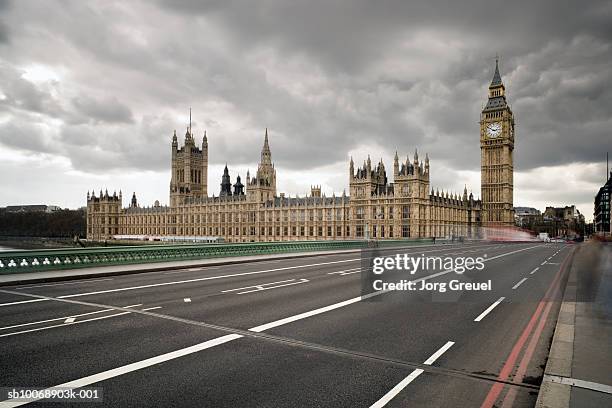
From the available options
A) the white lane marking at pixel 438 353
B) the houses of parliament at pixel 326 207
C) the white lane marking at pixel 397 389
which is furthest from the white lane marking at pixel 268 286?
the houses of parliament at pixel 326 207

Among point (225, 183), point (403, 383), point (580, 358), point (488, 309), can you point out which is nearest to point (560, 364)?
point (580, 358)

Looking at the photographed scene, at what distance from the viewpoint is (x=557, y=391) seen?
6.64 meters

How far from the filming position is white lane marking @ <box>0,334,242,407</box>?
23.6ft

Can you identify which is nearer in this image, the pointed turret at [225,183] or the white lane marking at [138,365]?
the white lane marking at [138,365]

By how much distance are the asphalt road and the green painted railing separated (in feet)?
17.4

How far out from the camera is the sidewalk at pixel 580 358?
640cm

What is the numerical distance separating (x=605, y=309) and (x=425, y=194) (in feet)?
255

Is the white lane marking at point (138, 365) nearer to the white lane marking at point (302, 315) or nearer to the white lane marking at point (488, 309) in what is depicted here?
the white lane marking at point (302, 315)

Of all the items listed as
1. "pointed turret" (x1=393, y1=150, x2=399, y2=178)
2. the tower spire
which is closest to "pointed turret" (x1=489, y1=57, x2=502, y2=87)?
the tower spire

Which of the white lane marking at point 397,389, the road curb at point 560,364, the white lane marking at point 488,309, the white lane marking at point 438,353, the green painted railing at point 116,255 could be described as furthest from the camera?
the green painted railing at point 116,255

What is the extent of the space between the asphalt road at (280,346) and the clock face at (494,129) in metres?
120

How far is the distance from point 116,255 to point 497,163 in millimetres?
119761

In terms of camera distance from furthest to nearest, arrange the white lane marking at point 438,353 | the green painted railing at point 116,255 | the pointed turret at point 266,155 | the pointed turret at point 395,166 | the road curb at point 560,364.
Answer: the pointed turret at point 266,155 < the pointed turret at point 395,166 < the green painted railing at point 116,255 < the white lane marking at point 438,353 < the road curb at point 560,364

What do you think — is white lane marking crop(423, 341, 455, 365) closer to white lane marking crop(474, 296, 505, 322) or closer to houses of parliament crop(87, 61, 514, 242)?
white lane marking crop(474, 296, 505, 322)
